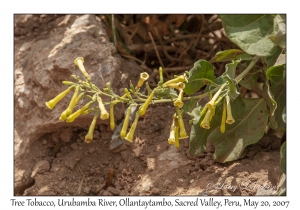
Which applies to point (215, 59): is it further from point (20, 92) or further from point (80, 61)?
point (20, 92)

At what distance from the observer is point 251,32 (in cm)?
279

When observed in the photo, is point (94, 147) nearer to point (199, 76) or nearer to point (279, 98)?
point (199, 76)

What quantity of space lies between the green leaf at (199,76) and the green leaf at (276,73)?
1.15 ft

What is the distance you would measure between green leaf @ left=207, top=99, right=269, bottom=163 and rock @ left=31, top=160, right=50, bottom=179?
118 centimetres

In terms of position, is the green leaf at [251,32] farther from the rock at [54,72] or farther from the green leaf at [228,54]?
the rock at [54,72]

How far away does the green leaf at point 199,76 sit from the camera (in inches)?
105

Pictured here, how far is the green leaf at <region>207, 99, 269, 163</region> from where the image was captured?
2875mm

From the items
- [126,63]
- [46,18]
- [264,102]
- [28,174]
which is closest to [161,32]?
[126,63]

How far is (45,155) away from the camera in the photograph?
10.9 feet

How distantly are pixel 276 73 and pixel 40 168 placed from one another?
175 cm

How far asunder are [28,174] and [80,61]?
101cm

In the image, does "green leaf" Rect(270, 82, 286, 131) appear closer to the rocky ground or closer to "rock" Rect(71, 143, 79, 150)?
the rocky ground

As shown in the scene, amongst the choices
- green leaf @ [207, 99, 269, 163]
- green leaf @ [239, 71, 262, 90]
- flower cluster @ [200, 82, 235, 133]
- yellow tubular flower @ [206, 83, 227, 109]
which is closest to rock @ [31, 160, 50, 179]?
green leaf @ [207, 99, 269, 163]

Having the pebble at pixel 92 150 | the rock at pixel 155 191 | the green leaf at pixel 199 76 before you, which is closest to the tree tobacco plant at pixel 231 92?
the green leaf at pixel 199 76
